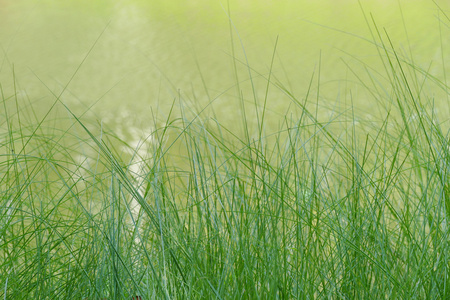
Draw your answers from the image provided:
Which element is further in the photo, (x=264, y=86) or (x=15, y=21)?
(x=15, y=21)

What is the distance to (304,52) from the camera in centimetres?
236

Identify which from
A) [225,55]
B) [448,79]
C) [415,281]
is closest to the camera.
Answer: [415,281]

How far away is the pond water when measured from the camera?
7.13 feet

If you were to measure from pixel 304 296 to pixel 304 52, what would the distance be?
1.71 m

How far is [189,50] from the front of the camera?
2.38 m

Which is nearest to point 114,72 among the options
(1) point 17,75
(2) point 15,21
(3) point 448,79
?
(1) point 17,75

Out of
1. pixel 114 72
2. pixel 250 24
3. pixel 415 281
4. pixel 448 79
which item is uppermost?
pixel 250 24

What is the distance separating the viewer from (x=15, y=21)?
2.49 m

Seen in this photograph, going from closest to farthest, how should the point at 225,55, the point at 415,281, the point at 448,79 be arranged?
1. the point at 415,281
2. the point at 448,79
3. the point at 225,55

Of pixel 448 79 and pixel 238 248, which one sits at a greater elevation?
pixel 448 79

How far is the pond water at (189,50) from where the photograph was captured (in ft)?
7.13

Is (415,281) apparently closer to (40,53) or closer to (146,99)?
(146,99)

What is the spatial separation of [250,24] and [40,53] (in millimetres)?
846

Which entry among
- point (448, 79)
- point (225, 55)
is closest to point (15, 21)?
point (225, 55)
